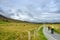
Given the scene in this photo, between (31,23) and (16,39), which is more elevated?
(31,23)

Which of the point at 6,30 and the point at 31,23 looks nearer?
the point at 6,30

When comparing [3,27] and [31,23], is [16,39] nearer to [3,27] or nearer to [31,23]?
[3,27]

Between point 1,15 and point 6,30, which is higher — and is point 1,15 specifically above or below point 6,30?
above

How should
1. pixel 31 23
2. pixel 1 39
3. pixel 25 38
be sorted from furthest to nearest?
pixel 31 23, pixel 25 38, pixel 1 39

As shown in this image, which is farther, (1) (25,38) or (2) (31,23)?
(2) (31,23)

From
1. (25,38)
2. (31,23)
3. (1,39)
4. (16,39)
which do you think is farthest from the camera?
(31,23)

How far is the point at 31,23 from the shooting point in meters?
8.52

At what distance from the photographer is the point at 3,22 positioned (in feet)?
24.0

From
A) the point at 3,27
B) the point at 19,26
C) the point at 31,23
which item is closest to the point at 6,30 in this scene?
the point at 3,27

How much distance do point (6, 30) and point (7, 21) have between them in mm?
344

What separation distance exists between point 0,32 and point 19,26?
3.38ft

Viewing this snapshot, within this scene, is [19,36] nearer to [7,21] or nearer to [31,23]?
[7,21]

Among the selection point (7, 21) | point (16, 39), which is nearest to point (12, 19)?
point (7, 21)

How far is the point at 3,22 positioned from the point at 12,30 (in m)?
0.38
